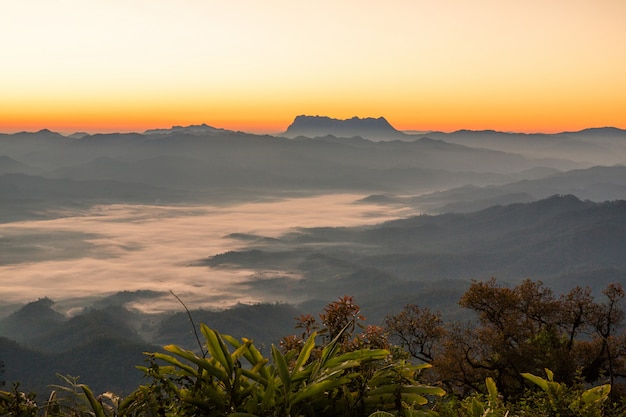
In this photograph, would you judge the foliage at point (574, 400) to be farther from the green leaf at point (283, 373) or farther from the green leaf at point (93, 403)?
the green leaf at point (93, 403)

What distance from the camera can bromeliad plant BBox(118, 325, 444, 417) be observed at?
3428 millimetres

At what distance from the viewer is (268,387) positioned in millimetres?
3387

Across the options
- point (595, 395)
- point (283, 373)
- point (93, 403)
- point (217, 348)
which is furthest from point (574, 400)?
point (93, 403)

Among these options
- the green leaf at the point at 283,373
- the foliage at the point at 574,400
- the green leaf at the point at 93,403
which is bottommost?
the foliage at the point at 574,400

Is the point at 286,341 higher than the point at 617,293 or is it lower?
higher

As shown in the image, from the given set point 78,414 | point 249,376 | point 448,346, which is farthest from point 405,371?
point 448,346

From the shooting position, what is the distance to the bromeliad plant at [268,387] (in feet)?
11.2

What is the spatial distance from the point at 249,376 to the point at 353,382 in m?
0.76

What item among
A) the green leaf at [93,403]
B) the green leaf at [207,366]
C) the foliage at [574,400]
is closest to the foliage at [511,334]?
the foliage at [574,400]

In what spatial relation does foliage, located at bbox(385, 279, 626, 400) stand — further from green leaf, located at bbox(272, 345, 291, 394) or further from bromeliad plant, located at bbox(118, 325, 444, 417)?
green leaf, located at bbox(272, 345, 291, 394)

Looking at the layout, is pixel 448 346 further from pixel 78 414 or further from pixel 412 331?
pixel 78 414

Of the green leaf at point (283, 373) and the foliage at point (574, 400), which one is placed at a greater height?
the green leaf at point (283, 373)

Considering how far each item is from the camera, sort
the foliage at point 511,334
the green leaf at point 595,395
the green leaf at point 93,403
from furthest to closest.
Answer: the foliage at point 511,334 → the green leaf at point 595,395 → the green leaf at point 93,403

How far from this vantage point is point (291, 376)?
3592 millimetres
